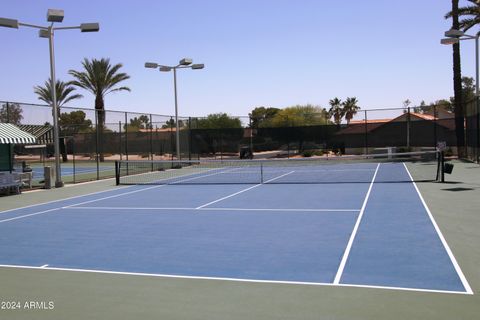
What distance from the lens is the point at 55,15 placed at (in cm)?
1853

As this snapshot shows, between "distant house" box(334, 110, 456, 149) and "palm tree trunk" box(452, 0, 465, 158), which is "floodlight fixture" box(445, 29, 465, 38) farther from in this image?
"distant house" box(334, 110, 456, 149)

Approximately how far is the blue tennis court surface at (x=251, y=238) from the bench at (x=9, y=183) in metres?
3.78

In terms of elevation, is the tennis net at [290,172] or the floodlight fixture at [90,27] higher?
the floodlight fixture at [90,27]

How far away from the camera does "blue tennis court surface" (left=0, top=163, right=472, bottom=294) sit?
21.5ft

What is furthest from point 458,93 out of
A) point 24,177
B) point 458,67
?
point 24,177

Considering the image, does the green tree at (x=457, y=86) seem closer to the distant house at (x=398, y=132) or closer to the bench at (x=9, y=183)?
the distant house at (x=398, y=132)

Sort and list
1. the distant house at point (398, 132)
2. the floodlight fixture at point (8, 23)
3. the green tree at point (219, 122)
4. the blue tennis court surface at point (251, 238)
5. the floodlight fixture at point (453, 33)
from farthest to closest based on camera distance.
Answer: the green tree at point (219, 122) < the distant house at point (398, 132) < the floodlight fixture at point (453, 33) < the floodlight fixture at point (8, 23) < the blue tennis court surface at point (251, 238)

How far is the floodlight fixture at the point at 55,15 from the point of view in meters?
18.5

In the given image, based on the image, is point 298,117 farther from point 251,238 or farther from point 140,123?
point 251,238

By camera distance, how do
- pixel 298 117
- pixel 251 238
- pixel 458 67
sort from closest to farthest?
pixel 251 238 → pixel 458 67 → pixel 298 117

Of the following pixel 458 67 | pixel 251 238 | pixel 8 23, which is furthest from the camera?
pixel 458 67

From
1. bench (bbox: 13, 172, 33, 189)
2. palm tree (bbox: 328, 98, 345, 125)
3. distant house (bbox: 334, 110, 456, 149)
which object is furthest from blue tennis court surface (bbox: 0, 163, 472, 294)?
palm tree (bbox: 328, 98, 345, 125)

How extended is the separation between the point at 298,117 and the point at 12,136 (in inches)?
1844

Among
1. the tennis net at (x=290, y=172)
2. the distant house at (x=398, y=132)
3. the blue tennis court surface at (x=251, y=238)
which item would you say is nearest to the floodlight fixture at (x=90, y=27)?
the tennis net at (x=290, y=172)
